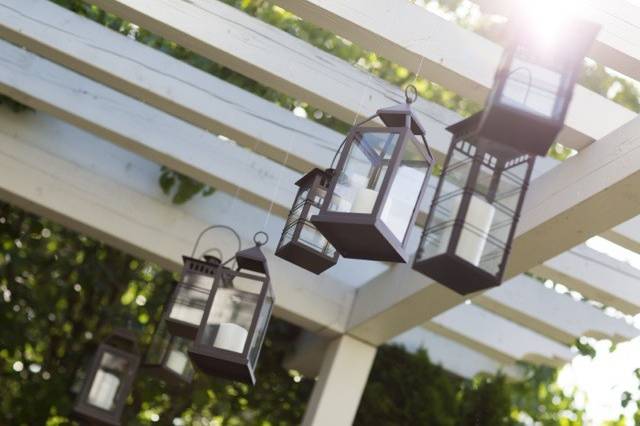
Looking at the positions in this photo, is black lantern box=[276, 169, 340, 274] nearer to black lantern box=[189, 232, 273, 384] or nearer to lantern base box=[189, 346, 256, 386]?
black lantern box=[189, 232, 273, 384]

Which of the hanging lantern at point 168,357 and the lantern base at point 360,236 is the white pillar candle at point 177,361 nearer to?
the hanging lantern at point 168,357

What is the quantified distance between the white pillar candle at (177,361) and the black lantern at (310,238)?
Result: 143 centimetres

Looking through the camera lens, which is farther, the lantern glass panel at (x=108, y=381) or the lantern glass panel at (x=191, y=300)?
the lantern glass panel at (x=108, y=381)

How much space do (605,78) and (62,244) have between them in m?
2.89

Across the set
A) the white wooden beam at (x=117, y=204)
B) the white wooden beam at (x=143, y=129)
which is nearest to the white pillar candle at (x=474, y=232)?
the white wooden beam at (x=143, y=129)

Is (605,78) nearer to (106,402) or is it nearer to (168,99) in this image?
(168,99)

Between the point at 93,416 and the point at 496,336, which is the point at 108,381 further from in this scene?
the point at 496,336

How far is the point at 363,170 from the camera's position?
10.5 feet

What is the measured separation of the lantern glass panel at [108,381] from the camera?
206 inches

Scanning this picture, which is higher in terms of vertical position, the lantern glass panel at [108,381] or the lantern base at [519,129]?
the lantern base at [519,129]

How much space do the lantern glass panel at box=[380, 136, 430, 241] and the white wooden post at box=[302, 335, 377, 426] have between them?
2.29 metres

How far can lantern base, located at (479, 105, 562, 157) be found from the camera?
2666 mm

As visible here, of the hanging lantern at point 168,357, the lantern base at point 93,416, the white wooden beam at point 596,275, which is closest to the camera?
the white wooden beam at point 596,275

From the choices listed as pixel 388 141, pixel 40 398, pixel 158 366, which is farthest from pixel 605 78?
pixel 40 398
